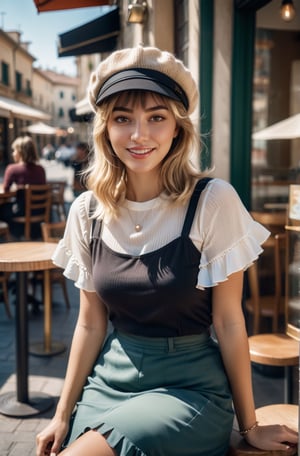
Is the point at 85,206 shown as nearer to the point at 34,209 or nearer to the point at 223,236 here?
the point at 223,236

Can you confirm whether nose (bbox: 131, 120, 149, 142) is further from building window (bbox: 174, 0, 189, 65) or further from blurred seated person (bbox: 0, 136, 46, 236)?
blurred seated person (bbox: 0, 136, 46, 236)

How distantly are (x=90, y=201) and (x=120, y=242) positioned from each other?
0.24 metres

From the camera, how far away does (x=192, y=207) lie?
1.64 metres

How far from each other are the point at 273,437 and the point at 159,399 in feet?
1.18

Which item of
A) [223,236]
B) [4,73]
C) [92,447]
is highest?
[4,73]

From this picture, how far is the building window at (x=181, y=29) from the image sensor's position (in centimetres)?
477

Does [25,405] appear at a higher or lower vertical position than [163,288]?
lower

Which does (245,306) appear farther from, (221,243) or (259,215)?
(221,243)

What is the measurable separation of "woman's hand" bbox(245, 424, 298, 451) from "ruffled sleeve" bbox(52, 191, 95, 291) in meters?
0.71

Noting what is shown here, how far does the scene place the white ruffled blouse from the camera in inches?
62.2

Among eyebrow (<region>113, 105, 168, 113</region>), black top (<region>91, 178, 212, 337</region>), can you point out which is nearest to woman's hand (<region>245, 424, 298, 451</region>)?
black top (<region>91, 178, 212, 337</region>)

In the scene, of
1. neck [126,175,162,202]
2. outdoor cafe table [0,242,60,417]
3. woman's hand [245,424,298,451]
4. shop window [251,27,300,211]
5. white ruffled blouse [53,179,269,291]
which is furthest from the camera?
shop window [251,27,300,211]

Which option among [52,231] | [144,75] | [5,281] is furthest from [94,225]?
[5,281]

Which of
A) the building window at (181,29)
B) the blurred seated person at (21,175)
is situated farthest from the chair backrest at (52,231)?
the blurred seated person at (21,175)
